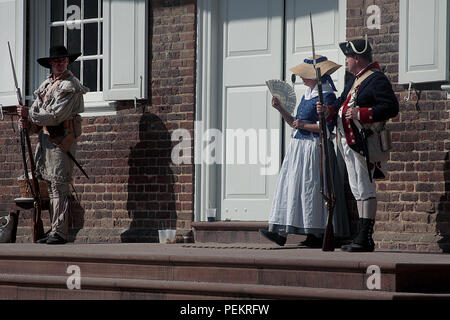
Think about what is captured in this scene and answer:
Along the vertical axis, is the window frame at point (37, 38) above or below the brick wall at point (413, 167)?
above

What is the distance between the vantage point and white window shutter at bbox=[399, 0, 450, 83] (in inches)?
348

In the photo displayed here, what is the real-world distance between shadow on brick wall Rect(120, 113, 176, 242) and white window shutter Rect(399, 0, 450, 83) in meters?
2.74

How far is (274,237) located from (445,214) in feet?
4.92

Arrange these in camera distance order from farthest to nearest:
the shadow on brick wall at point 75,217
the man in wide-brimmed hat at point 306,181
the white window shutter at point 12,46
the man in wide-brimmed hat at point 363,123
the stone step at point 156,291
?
1. the white window shutter at point 12,46
2. the shadow on brick wall at point 75,217
3. the man in wide-brimmed hat at point 306,181
4. the man in wide-brimmed hat at point 363,123
5. the stone step at point 156,291

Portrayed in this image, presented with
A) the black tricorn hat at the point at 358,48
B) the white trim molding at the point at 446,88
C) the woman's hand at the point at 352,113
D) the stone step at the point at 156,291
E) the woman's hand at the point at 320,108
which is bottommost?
the stone step at the point at 156,291

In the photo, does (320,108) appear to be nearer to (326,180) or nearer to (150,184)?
(326,180)

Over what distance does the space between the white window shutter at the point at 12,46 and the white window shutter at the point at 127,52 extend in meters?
1.23

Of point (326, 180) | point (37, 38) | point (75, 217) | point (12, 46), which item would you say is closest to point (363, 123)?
point (326, 180)

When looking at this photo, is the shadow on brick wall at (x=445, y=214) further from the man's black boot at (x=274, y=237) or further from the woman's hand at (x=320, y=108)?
the man's black boot at (x=274, y=237)

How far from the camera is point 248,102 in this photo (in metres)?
10.3

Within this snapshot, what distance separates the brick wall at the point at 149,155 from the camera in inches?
413

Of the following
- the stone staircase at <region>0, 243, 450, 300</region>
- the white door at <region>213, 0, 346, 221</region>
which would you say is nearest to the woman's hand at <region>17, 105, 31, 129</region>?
the stone staircase at <region>0, 243, 450, 300</region>

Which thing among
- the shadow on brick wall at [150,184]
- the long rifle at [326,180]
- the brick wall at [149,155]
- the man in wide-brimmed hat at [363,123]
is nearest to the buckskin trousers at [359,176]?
the man in wide-brimmed hat at [363,123]

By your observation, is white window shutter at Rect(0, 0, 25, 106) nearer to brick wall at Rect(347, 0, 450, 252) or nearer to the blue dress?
the blue dress
